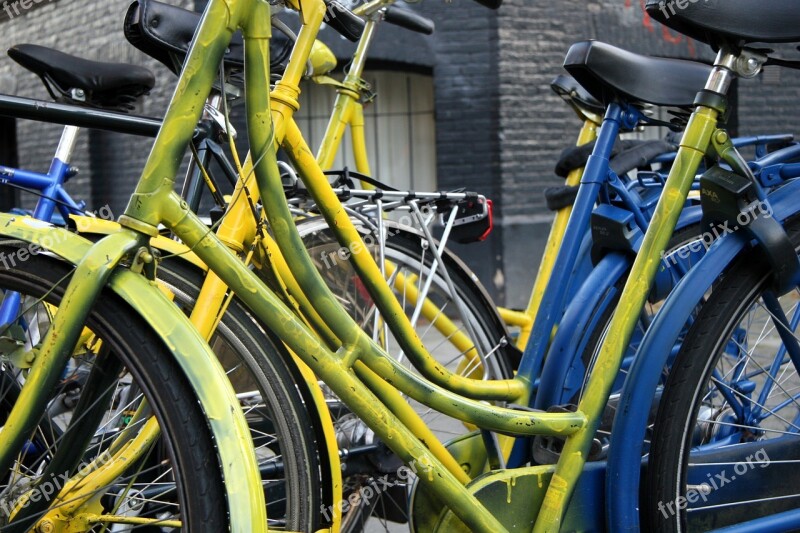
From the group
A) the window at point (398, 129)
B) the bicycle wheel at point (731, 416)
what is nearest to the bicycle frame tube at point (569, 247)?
the bicycle wheel at point (731, 416)

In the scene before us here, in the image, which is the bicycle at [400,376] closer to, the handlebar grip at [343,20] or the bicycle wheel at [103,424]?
the bicycle wheel at [103,424]

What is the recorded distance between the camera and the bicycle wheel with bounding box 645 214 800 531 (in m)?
1.95

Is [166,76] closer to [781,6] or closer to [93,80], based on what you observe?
[93,80]

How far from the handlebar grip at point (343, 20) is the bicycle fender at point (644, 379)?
988 millimetres

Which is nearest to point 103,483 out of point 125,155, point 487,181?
point 487,181

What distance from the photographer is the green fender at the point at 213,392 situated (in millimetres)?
1411

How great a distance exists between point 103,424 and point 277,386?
367mm

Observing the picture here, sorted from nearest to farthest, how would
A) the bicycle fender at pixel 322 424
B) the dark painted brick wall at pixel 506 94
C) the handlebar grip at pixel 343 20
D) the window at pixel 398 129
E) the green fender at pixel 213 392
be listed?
1. the green fender at pixel 213 392
2. the bicycle fender at pixel 322 424
3. the handlebar grip at pixel 343 20
4. the dark painted brick wall at pixel 506 94
5. the window at pixel 398 129

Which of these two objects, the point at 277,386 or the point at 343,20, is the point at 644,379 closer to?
the point at 277,386

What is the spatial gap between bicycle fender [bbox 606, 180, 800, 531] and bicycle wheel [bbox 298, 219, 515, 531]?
1.88 ft

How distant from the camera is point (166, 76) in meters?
8.13

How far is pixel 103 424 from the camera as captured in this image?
1944 millimetres

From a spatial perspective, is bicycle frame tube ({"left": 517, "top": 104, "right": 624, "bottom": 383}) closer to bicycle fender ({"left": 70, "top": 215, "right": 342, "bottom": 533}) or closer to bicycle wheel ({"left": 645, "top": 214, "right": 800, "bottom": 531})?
bicycle wheel ({"left": 645, "top": 214, "right": 800, "bottom": 531})

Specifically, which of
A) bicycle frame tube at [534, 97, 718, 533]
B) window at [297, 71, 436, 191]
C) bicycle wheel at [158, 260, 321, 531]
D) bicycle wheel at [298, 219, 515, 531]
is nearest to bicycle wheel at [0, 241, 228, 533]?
bicycle wheel at [158, 260, 321, 531]
